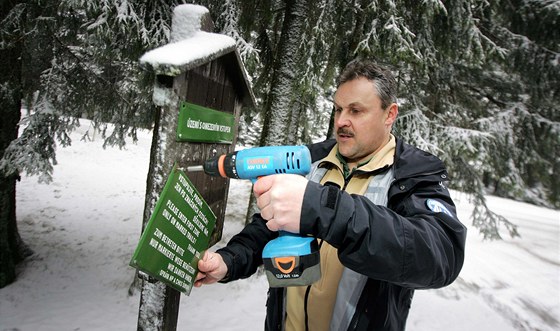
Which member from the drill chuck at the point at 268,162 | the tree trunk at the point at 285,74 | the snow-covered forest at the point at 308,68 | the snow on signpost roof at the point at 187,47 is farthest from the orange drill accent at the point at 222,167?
the tree trunk at the point at 285,74

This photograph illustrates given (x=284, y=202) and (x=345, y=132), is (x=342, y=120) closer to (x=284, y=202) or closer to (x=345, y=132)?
(x=345, y=132)

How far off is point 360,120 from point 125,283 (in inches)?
243

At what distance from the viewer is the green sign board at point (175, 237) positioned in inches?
56.4

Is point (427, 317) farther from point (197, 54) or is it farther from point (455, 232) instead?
point (197, 54)

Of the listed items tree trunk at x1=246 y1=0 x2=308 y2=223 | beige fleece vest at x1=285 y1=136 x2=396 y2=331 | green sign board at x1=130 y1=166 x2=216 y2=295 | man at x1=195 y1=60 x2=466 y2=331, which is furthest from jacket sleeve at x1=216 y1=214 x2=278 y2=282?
tree trunk at x1=246 y1=0 x2=308 y2=223

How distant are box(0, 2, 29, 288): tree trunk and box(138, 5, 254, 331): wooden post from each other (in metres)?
4.19

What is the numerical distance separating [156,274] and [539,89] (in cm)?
824

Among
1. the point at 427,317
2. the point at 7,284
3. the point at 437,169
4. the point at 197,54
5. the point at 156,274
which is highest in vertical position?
the point at 197,54

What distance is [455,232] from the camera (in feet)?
4.05

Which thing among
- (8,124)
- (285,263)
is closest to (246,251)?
(285,263)

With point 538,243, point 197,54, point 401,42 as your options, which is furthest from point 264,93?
point 538,243

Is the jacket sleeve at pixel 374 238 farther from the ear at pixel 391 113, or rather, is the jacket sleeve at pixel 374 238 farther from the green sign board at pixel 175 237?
the ear at pixel 391 113

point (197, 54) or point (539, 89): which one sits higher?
point (539, 89)

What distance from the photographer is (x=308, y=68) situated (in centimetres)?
571
